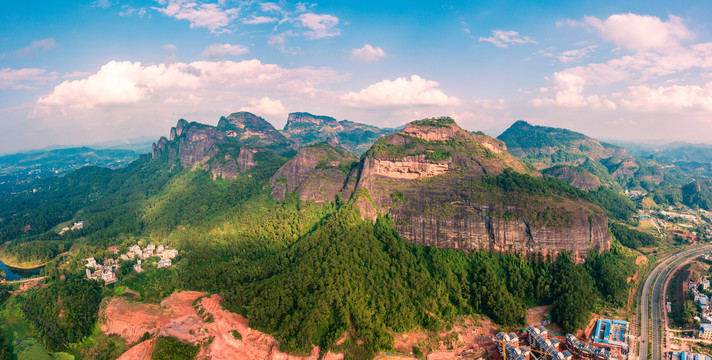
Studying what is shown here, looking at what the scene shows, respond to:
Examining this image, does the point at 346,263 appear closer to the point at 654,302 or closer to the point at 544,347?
the point at 544,347

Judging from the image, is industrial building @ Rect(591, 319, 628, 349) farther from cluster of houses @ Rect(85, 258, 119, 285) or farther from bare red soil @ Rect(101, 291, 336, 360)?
cluster of houses @ Rect(85, 258, 119, 285)

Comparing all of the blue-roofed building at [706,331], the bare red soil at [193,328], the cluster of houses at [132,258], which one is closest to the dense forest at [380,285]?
the bare red soil at [193,328]

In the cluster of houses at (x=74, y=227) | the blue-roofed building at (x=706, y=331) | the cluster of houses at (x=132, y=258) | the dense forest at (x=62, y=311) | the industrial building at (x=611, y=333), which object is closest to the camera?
the industrial building at (x=611, y=333)

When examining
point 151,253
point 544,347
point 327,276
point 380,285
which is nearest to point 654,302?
point 544,347

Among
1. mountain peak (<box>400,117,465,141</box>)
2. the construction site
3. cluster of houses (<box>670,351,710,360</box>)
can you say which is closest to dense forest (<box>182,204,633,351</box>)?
the construction site

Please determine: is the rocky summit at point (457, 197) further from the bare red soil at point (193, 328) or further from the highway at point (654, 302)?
the bare red soil at point (193, 328)

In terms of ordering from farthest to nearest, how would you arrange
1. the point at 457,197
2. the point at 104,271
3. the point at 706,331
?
the point at 104,271 < the point at 457,197 < the point at 706,331
